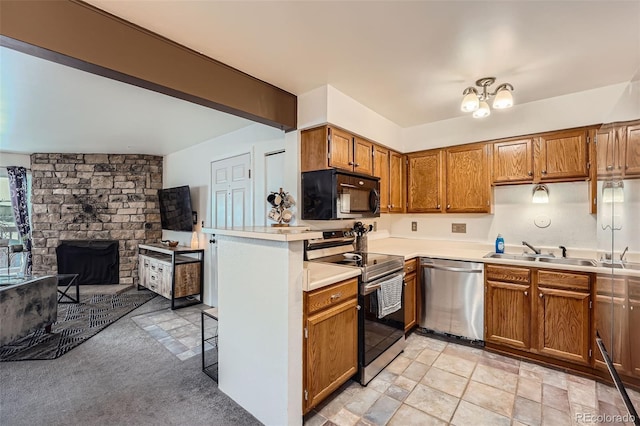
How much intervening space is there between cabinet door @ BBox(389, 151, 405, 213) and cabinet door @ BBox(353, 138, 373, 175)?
50cm

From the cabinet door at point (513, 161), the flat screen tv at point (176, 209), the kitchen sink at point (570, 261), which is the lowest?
the kitchen sink at point (570, 261)

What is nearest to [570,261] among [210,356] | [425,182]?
[425,182]

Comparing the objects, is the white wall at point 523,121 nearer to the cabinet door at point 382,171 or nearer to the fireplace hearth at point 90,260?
the cabinet door at point 382,171

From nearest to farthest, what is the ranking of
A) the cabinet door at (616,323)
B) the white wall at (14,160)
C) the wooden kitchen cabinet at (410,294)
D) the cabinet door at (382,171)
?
the cabinet door at (616,323)
the wooden kitchen cabinet at (410,294)
the cabinet door at (382,171)
the white wall at (14,160)

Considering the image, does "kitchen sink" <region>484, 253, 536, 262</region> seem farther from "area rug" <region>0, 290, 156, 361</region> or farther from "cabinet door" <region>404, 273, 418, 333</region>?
"area rug" <region>0, 290, 156, 361</region>

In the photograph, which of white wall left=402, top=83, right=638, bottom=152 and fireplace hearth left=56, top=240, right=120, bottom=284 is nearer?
white wall left=402, top=83, right=638, bottom=152

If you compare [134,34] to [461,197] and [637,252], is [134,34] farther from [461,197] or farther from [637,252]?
[461,197]

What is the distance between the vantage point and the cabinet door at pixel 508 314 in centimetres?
259

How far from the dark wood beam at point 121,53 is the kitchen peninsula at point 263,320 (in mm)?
1028

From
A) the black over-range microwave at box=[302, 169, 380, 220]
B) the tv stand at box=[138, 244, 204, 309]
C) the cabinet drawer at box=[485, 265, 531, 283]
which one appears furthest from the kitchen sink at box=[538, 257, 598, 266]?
the tv stand at box=[138, 244, 204, 309]

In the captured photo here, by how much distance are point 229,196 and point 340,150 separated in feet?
6.56

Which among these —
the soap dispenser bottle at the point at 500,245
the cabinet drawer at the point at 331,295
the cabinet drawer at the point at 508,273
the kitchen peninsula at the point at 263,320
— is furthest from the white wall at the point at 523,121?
the kitchen peninsula at the point at 263,320

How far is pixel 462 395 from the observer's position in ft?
6.90

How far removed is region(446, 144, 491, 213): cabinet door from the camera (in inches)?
127
